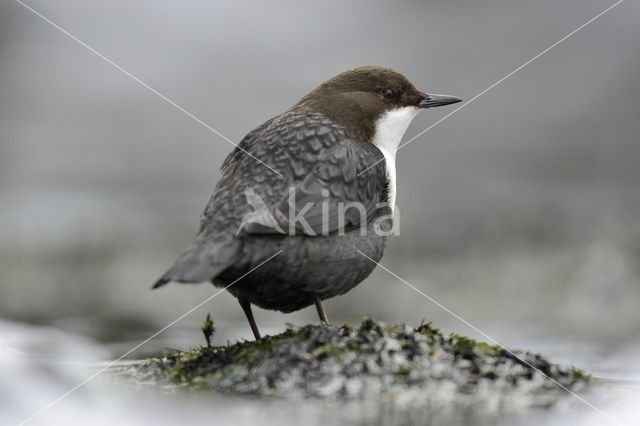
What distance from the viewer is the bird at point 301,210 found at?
465cm

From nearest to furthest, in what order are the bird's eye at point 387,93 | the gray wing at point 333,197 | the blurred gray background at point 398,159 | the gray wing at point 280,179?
the gray wing at point 280,179 → the gray wing at point 333,197 → the bird's eye at point 387,93 → the blurred gray background at point 398,159

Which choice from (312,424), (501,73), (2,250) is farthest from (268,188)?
(501,73)

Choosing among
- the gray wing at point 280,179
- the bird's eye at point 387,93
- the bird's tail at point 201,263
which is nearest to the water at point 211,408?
the bird's tail at point 201,263

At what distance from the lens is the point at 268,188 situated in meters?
4.99

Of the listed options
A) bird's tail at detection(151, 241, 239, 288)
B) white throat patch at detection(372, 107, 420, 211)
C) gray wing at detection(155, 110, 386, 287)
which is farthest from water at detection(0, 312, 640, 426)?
white throat patch at detection(372, 107, 420, 211)

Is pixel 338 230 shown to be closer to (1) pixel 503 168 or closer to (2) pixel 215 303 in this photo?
(2) pixel 215 303

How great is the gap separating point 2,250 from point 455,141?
591 centimetres

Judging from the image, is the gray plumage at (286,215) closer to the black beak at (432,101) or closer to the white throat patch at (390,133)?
the white throat patch at (390,133)

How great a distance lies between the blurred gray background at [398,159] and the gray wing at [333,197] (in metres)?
2.28

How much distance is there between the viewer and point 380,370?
414 cm

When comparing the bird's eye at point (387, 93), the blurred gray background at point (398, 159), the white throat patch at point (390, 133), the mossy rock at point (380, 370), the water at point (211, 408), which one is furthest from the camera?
the blurred gray background at point (398, 159)

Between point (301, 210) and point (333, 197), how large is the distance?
0.95 feet

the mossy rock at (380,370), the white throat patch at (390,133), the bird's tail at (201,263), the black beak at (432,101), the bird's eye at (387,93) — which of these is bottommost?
the mossy rock at (380,370)

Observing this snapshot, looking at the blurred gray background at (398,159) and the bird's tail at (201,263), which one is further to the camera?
the blurred gray background at (398,159)
